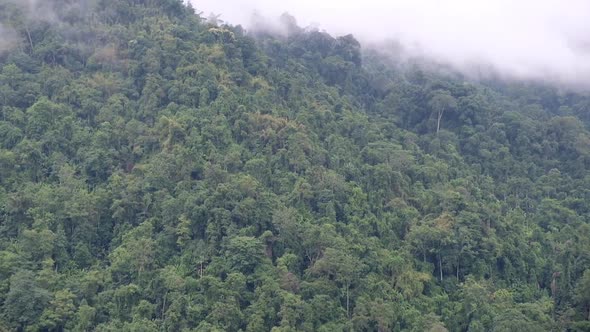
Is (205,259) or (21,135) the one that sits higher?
A: (21,135)

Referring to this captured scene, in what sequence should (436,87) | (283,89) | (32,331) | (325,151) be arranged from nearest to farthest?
1. (32,331)
2. (325,151)
3. (283,89)
4. (436,87)

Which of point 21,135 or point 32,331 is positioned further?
point 21,135

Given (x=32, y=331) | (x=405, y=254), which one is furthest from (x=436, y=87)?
(x=32, y=331)

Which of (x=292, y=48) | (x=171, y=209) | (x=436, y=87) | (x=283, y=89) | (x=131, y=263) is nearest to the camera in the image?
(x=131, y=263)

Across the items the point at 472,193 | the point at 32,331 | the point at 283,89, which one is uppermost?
the point at 283,89

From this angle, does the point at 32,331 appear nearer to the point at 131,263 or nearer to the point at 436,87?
the point at 131,263

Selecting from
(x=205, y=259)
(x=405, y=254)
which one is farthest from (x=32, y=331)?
(x=405, y=254)
